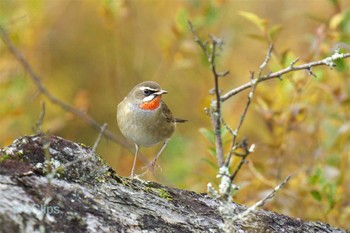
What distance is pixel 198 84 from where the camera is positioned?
9391 mm

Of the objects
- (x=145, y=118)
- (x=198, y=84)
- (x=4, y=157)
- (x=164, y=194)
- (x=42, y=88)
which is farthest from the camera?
(x=198, y=84)

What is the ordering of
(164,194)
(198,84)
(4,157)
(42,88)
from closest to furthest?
1. (4,157)
2. (164,194)
3. (42,88)
4. (198,84)

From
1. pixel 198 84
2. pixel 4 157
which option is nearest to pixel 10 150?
pixel 4 157

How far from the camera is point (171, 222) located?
10.3 feet

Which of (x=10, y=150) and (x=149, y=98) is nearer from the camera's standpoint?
(x=10, y=150)

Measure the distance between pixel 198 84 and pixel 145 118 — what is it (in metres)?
3.85

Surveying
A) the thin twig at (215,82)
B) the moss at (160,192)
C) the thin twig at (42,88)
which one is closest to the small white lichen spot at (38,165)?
the moss at (160,192)

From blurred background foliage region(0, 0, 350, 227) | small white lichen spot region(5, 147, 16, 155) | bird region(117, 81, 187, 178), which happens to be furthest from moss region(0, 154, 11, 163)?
bird region(117, 81, 187, 178)

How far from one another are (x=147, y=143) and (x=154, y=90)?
0.42 m

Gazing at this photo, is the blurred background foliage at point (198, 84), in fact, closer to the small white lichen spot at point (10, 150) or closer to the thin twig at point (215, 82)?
the small white lichen spot at point (10, 150)

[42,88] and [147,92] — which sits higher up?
[147,92]

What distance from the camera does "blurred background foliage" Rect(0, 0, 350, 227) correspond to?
588 cm

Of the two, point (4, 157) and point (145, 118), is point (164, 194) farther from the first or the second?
point (145, 118)

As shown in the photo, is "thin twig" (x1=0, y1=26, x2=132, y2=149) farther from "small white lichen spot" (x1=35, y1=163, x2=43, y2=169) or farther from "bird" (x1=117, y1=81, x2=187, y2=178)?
"small white lichen spot" (x1=35, y1=163, x2=43, y2=169)
